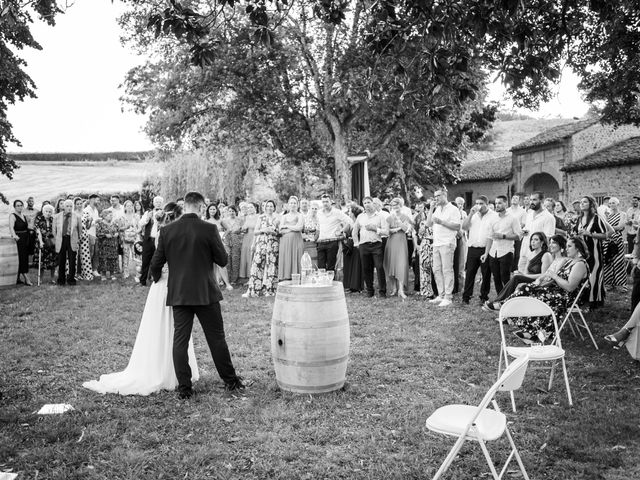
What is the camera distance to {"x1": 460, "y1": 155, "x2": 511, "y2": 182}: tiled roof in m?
41.4

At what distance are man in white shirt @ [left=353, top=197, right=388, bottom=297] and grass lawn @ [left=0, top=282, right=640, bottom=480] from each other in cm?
318

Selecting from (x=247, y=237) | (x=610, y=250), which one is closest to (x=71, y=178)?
(x=247, y=237)

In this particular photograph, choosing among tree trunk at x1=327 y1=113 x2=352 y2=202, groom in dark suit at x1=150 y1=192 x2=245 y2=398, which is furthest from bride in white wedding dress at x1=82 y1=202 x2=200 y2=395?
tree trunk at x1=327 y1=113 x2=352 y2=202

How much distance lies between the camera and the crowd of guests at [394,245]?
937 cm

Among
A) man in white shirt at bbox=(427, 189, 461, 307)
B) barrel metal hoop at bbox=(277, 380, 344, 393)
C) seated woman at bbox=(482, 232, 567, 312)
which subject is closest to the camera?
barrel metal hoop at bbox=(277, 380, 344, 393)

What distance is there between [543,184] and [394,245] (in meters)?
29.7

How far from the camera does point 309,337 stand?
18.4ft

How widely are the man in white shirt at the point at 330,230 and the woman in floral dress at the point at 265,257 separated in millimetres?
990

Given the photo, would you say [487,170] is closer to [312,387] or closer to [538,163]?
[538,163]

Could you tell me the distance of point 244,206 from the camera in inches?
550

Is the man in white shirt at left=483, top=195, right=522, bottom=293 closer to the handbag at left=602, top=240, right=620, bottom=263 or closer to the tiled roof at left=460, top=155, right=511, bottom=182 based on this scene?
the handbag at left=602, top=240, right=620, bottom=263

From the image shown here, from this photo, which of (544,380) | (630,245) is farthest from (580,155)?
(544,380)

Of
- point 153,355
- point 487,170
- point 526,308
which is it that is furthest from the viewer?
point 487,170

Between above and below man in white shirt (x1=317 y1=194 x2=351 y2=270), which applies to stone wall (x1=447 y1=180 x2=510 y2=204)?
above
